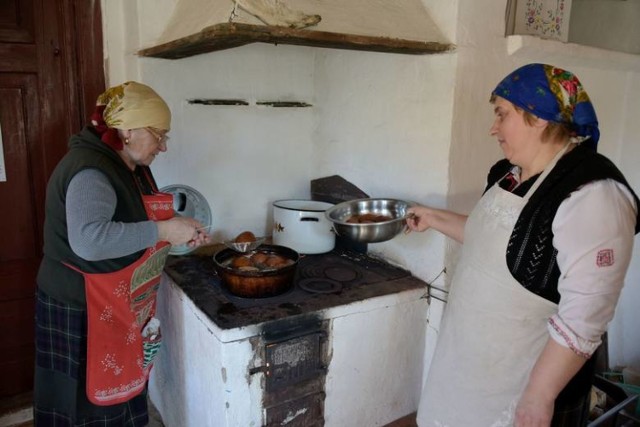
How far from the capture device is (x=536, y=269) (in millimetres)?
1100

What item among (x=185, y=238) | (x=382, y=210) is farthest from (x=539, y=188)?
(x=185, y=238)

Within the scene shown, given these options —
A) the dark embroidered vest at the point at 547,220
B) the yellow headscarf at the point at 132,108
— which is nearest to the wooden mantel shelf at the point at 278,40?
the yellow headscarf at the point at 132,108

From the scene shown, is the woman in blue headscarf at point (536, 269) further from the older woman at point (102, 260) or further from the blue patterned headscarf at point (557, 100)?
the older woman at point (102, 260)

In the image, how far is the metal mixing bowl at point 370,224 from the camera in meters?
1.67

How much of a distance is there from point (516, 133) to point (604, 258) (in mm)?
342

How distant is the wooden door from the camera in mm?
1911

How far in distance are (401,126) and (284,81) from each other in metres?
0.73

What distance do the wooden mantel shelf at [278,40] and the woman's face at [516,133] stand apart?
53 cm

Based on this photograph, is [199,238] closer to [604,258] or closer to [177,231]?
[177,231]

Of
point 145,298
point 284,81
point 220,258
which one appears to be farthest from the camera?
point 284,81

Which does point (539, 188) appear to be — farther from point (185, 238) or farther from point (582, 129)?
point (185, 238)

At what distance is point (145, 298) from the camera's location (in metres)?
1.68

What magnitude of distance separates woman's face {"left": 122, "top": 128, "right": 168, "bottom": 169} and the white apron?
997 millimetres

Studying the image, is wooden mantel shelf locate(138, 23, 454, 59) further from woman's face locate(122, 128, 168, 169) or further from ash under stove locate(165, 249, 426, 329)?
ash under stove locate(165, 249, 426, 329)
